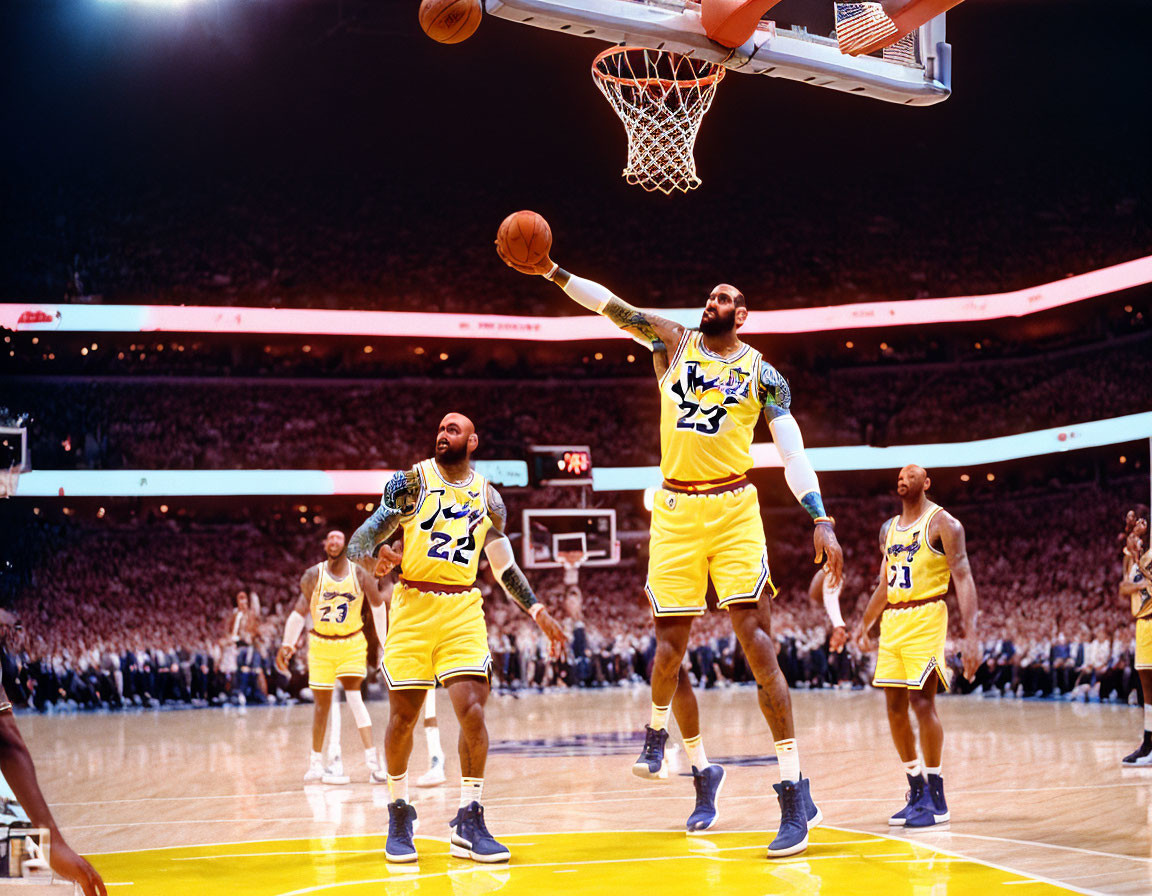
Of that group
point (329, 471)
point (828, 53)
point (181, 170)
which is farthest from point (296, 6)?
point (828, 53)

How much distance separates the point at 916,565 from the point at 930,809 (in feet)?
4.69

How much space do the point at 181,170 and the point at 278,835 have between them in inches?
876

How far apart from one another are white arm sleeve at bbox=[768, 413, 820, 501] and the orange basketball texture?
1.57 m

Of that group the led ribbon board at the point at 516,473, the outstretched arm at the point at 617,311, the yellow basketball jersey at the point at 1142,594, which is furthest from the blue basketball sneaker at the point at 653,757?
the led ribbon board at the point at 516,473

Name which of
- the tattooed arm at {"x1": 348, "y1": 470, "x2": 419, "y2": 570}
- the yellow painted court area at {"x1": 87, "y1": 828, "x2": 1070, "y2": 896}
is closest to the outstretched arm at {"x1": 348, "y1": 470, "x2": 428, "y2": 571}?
the tattooed arm at {"x1": 348, "y1": 470, "x2": 419, "y2": 570}

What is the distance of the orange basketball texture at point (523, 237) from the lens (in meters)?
6.56

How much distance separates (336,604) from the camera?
10609 millimetres

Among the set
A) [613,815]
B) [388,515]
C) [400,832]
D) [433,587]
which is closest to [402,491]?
[388,515]

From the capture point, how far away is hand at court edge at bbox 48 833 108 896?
3.26 m

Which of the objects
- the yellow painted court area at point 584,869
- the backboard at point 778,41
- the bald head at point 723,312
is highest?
the backboard at point 778,41

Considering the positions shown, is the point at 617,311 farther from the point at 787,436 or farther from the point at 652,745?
the point at 652,745

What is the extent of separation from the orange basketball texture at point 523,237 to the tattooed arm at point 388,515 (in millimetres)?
1306

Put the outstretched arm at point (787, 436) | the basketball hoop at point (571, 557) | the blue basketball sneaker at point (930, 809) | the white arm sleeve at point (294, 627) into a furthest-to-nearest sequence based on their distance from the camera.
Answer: the basketball hoop at point (571, 557)
the white arm sleeve at point (294, 627)
the blue basketball sneaker at point (930, 809)
the outstretched arm at point (787, 436)

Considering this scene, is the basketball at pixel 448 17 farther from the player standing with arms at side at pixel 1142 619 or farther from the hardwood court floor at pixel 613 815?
the player standing with arms at side at pixel 1142 619
